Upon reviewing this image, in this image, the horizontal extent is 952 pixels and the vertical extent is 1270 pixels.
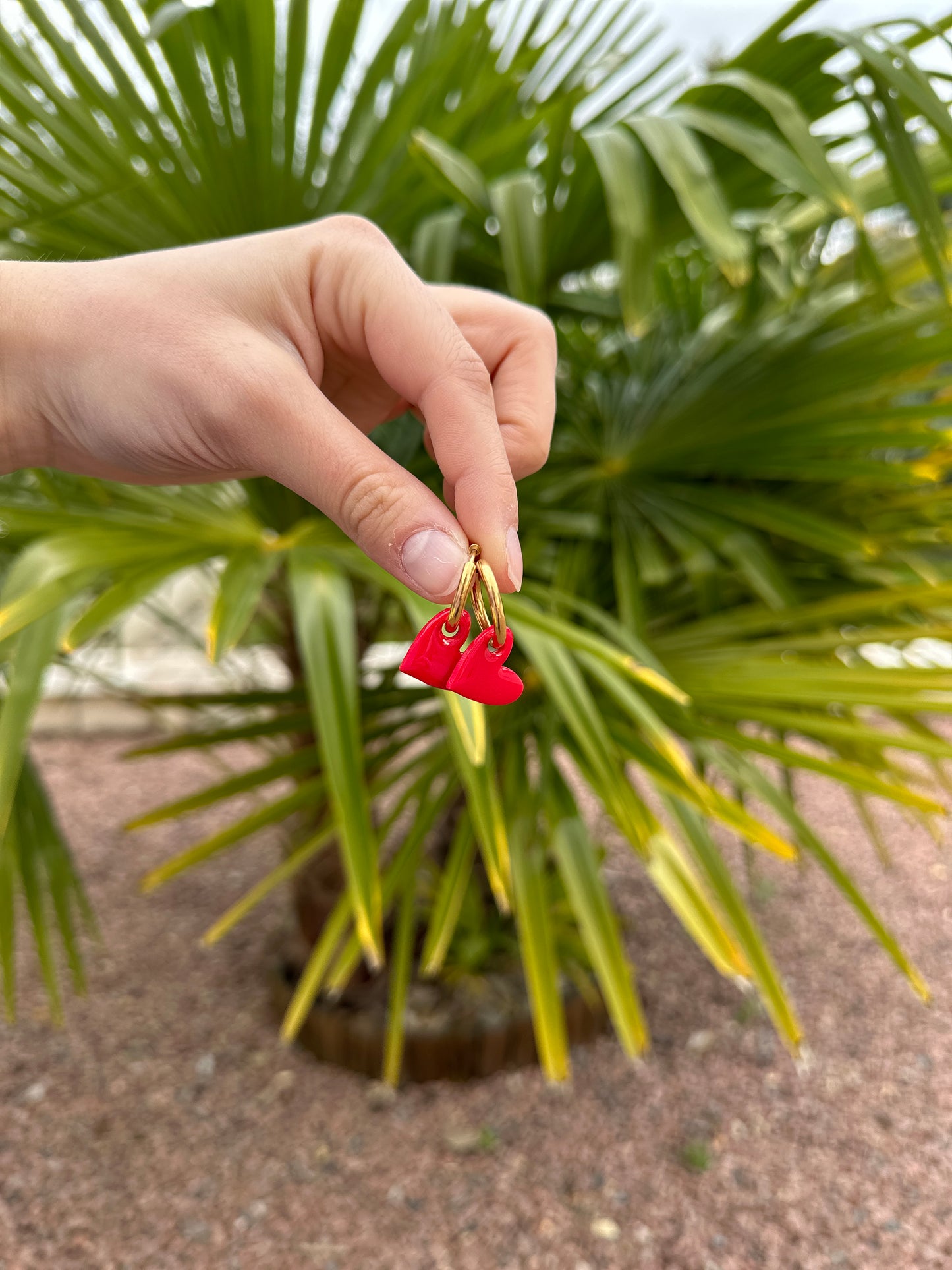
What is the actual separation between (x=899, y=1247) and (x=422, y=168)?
1.25m

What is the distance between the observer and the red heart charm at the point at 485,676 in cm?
42

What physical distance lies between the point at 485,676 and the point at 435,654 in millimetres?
26

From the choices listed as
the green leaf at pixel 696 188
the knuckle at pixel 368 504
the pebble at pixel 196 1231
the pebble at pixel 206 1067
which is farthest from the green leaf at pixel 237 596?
the pebble at pixel 206 1067

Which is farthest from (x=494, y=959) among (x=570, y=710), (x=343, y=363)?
(x=343, y=363)

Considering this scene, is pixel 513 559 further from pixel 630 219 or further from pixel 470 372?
pixel 630 219

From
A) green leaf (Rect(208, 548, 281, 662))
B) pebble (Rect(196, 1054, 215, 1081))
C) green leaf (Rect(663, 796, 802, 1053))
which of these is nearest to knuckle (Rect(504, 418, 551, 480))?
green leaf (Rect(208, 548, 281, 662))

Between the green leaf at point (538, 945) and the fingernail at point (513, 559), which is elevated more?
the fingernail at point (513, 559)

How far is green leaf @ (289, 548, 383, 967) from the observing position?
719mm

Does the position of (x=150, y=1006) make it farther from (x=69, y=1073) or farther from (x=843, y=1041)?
(x=843, y=1041)

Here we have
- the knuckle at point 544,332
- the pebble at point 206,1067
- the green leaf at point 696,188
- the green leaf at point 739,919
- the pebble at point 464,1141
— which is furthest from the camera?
the pebble at point 206,1067

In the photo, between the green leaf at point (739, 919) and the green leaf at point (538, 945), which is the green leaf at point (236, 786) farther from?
the green leaf at point (739, 919)

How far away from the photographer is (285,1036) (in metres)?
0.93

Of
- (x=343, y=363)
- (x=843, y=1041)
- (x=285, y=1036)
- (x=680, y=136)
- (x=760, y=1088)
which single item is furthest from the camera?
(x=843, y=1041)

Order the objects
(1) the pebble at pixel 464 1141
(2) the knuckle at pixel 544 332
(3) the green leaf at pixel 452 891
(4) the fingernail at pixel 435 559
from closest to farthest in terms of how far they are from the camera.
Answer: (4) the fingernail at pixel 435 559 → (2) the knuckle at pixel 544 332 → (3) the green leaf at pixel 452 891 → (1) the pebble at pixel 464 1141
